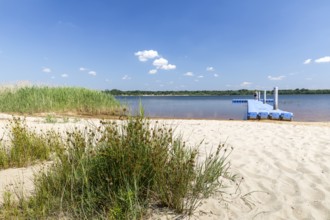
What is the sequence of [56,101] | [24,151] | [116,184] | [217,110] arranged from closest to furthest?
1. [116,184]
2. [24,151]
3. [56,101]
4. [217,110]

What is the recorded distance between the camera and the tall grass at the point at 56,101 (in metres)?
14.5

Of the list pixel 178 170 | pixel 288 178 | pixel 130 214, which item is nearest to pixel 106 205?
pixel 130 214

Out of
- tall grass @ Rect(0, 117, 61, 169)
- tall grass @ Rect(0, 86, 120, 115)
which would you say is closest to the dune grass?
tall grass @ Rect(0, 117, 61, 169)

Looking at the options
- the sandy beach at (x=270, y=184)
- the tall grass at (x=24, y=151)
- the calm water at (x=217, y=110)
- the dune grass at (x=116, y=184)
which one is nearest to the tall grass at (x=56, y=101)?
the calm water at (x=217, y=110)

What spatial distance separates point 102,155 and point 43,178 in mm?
707

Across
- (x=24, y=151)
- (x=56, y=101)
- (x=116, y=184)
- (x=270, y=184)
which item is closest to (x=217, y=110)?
(x=56, y=101)

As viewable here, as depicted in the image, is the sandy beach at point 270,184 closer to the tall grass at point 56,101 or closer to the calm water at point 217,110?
the calm water at point 217,110

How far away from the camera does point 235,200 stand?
2893 millimetres

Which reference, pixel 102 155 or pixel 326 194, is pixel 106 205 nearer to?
pixel 102 155

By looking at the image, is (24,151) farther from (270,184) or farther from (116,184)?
(270,184)

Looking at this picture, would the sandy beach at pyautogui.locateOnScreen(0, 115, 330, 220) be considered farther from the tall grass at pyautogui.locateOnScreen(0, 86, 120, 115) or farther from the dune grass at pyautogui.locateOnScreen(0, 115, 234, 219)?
the tall grass at pyautogui.locateOnScreen(0, 86, 120, 115)

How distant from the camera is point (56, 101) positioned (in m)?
15.3

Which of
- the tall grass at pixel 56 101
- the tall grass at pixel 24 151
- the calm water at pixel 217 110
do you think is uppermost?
the tall grass at pixel 56 101

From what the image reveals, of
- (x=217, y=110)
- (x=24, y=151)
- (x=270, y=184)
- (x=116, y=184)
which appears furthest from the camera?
(x=217, y=110)
